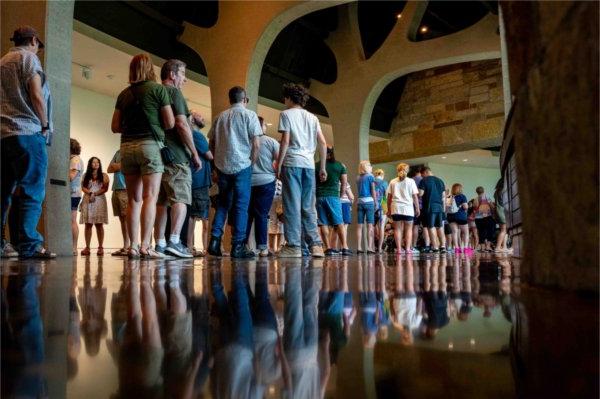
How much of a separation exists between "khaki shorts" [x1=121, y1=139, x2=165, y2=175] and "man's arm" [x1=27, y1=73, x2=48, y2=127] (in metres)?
0.63

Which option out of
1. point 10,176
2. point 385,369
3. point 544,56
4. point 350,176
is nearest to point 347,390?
point 385,369

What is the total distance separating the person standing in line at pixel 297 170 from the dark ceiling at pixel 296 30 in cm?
671

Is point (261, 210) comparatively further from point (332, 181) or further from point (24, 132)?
point (24, 132)

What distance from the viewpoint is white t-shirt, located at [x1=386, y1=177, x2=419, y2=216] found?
27.6 feet

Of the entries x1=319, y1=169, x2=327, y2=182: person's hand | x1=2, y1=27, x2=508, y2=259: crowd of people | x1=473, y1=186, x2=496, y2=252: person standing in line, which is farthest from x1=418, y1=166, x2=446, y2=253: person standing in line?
x1=319, y1=169, x2=327, y2=182: person's hand

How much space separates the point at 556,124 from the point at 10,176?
389cm

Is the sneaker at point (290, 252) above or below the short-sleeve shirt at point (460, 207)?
below

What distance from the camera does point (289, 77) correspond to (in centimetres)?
1380

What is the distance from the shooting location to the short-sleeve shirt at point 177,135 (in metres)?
3.93

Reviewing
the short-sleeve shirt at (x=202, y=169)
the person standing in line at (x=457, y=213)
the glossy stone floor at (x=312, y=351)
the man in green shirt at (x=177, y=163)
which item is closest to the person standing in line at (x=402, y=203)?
the person standing in line at (x=457, y=213)

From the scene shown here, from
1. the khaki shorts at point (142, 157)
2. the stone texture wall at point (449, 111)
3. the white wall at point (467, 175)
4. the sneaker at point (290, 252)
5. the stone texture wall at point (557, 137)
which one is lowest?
the sneaker at point (290, 252)

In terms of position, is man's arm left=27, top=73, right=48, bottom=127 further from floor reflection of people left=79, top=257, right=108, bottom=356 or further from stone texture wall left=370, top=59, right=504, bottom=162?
stone texture wall left=370, top=59, right=504, bottom=162

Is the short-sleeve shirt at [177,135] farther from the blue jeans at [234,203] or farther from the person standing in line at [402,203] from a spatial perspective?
the person standing in line at [402,203]

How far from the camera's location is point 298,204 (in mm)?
4684
